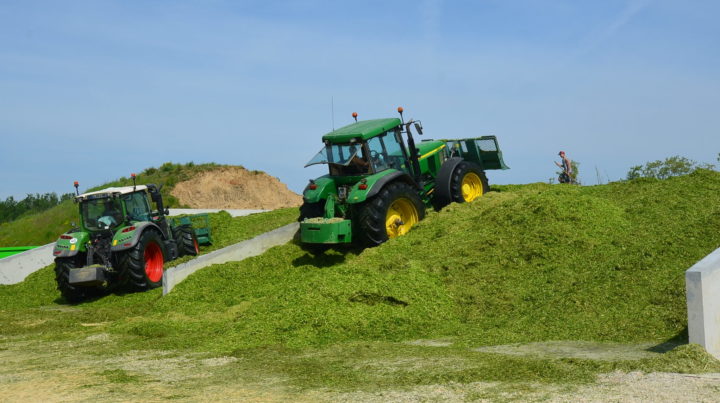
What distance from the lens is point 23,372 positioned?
761cm

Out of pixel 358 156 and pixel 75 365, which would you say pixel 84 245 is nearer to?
pixel 358 156

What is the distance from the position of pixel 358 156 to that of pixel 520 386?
26.1ft

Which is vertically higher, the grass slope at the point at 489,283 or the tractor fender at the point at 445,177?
the tractor fender at the point at 445,177

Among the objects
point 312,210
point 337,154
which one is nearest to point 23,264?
point 312,210

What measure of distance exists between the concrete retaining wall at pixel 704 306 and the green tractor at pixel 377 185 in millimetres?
6260

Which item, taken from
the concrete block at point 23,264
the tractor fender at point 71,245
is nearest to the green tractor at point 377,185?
the tractor fender at point 71,245

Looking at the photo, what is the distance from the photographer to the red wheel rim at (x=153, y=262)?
44.5 ft

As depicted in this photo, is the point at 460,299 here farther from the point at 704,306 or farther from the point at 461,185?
the point at 461,185

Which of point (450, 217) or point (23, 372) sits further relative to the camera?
point (450, 217)

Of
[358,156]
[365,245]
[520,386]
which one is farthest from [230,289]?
[520,386]

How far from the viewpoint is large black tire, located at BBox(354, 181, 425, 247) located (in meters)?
12.7

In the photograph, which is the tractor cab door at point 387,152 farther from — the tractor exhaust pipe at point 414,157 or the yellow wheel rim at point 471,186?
the yellow wheel rim at point 471,186

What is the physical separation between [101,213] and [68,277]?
4.17 feet

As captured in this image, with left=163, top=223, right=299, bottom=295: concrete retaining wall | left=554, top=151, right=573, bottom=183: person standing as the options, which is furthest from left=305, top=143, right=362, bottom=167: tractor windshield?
left=554, top=151, right=573, bottom=183: person standing
